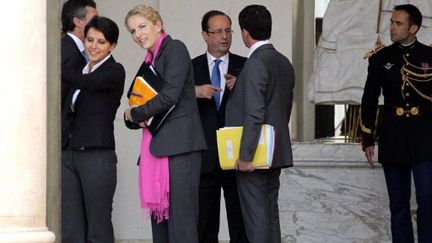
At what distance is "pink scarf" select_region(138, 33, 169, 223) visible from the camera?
8.59 metres

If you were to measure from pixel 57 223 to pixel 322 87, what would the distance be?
11.7 feet

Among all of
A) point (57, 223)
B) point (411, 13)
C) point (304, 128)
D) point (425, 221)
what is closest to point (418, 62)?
point (411, 13)

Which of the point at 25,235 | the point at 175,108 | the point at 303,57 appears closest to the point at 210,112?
the point at 175,108

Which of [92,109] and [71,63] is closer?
[92,109]

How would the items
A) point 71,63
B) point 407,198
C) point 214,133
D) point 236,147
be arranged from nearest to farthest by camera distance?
point 71,63
point 236,147
point 214,133
point 407,198

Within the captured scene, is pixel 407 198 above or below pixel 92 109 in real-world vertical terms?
below

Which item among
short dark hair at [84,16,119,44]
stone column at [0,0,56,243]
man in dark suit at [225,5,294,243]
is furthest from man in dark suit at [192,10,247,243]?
stone column at [0,0,56,243]

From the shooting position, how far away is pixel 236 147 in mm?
9188

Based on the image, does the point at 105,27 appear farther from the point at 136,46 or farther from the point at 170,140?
the point at 136,46

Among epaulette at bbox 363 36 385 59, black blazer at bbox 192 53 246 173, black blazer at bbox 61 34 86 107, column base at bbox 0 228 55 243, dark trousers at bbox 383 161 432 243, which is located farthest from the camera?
epaulette at bbox 363 36 385 59

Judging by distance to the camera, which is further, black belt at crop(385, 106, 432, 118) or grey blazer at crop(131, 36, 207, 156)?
black belt at crop(385, 106, 432, 118)

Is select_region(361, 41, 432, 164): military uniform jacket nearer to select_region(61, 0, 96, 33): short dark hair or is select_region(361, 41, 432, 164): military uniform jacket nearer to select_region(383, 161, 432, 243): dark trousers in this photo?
select_region(383, 161, 432, 243): dark trousers

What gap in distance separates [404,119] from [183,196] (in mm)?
1969

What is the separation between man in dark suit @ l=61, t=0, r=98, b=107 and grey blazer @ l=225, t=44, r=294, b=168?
918 millimetres
